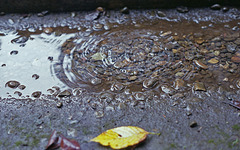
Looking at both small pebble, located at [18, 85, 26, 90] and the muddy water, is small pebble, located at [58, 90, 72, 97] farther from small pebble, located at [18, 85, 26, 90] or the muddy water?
small pebble, located at [18, 85, 26, 90]

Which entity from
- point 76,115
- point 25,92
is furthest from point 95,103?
point 25,92

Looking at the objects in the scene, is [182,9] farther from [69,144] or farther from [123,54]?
[69,144]

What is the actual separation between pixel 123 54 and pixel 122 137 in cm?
92

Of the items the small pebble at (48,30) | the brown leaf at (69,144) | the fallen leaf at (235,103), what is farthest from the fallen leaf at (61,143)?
the small pebble at (48,30)

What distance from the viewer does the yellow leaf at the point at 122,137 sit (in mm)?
1392

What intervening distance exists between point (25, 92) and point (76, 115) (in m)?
0.49

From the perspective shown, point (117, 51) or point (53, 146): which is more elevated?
point (117, 51)

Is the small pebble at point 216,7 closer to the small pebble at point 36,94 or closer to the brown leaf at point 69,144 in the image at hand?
the small pebble at point 36,94

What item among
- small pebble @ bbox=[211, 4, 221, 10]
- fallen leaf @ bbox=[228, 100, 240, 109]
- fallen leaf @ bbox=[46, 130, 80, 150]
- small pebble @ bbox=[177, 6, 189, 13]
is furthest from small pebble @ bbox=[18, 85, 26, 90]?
small pebble @ bbox=[211, 4, 221, 10]

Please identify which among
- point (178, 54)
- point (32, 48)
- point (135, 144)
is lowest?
point (135, 144)

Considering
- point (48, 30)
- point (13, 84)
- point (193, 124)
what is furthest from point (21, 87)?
point (193, 124)

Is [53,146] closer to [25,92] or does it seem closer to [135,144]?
[135,144]

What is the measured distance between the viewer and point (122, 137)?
1433mm

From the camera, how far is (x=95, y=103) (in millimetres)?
1734
